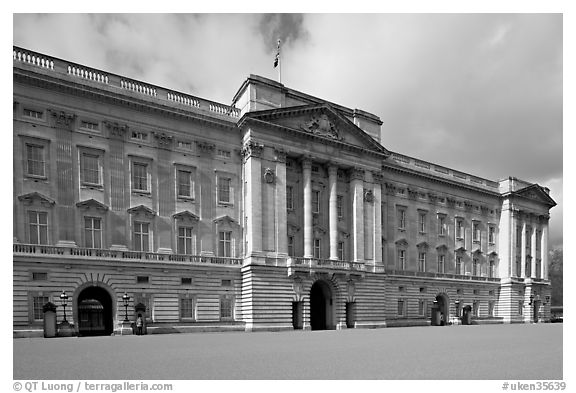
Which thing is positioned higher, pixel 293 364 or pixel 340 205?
pixel 340 205

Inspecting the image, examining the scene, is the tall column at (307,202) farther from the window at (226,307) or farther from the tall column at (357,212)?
the window at (226,307)

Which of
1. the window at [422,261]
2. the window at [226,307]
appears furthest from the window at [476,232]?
the window at [226,307]

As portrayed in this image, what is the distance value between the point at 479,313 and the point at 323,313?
31.1 metres

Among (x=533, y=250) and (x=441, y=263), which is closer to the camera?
(x=441, y=263)

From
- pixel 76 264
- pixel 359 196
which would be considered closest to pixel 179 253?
pixel 76 264

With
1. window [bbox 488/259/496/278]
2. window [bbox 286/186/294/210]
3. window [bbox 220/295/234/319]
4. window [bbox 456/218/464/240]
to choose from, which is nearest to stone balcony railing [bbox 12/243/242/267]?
window [bbox 220/295/234/319]

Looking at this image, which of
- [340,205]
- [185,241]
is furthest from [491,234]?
[185,241]

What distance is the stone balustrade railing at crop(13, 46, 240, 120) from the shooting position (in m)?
37.4

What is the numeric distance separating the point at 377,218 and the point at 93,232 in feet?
99.2

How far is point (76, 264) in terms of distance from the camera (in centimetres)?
3709

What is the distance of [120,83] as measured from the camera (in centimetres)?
4134

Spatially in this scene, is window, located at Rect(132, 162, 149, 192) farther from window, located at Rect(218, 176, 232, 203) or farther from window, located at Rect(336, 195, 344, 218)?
window, located at Rect(336, 195, 344, 218)

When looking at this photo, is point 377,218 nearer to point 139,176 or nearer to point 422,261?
point 422,261

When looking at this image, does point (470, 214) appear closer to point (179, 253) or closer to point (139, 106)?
point (179, 253)
